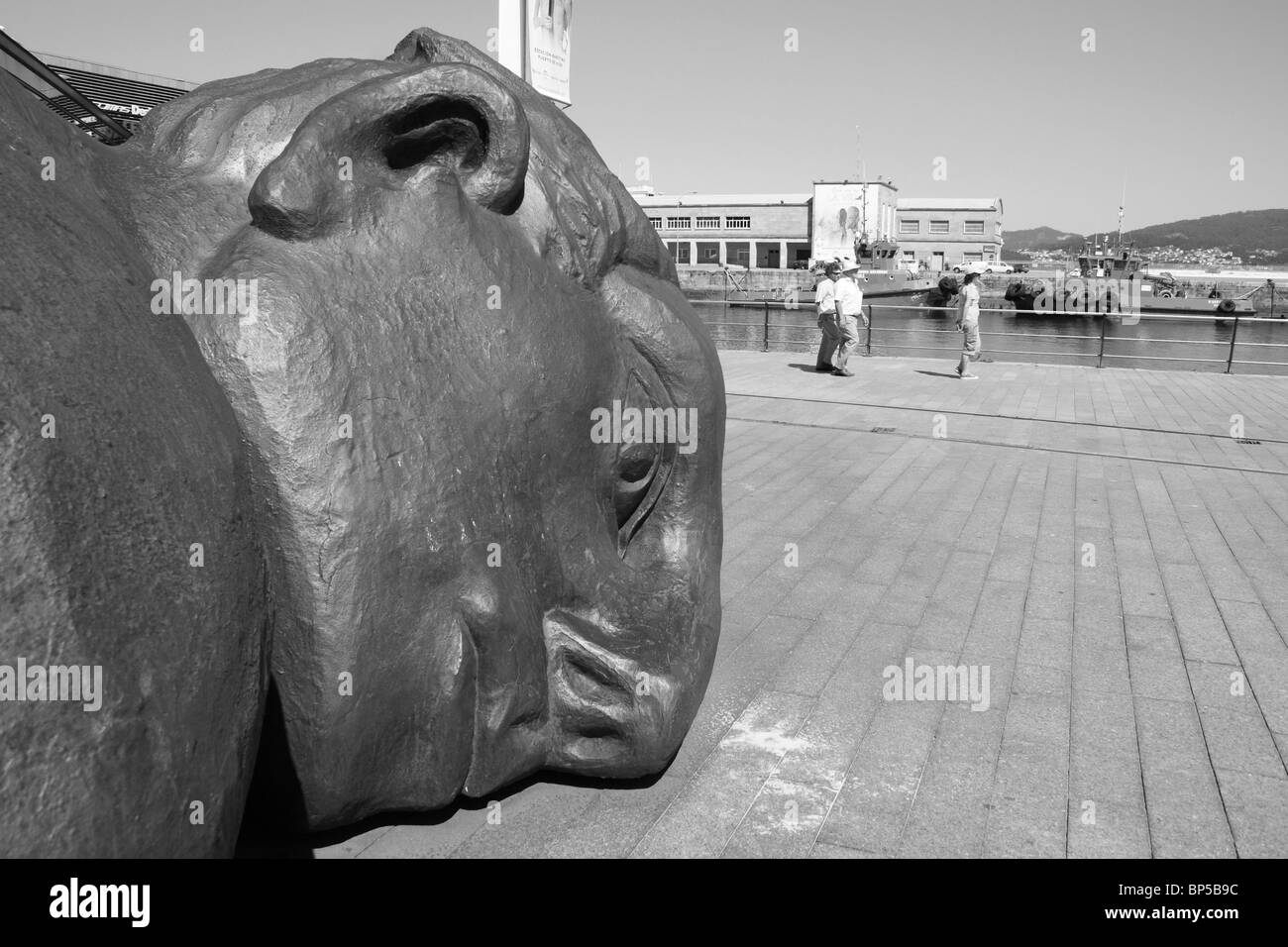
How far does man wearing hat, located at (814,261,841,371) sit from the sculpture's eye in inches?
408

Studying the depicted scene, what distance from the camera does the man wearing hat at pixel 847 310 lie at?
1335 cm

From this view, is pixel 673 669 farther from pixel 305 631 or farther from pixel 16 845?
pixel 16 845

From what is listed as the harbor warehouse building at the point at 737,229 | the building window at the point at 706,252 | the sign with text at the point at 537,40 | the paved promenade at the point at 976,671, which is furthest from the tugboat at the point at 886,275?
the paved promenade at the point at 976,671

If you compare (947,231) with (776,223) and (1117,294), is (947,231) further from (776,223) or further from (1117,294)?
(1117,294)

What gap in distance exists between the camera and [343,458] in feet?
7.16

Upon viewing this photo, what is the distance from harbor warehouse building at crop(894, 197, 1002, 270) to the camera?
9175cm

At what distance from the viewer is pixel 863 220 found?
261 ft

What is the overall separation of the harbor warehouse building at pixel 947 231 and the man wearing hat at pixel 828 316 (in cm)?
8130

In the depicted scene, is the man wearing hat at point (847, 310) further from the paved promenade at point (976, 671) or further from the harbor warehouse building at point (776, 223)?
the harbor warehouse building at point (776, 223)

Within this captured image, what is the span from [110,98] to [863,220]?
7390 cm

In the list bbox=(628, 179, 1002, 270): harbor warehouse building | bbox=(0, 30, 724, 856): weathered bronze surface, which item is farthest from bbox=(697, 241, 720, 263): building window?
bbox=(0, 30, 724, 856): weathered bronze surface

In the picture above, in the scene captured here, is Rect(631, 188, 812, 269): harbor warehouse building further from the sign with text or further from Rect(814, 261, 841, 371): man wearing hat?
the sign with text

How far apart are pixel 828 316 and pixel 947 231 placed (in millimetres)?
86916

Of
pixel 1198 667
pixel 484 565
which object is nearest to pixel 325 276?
pixel 484 565
